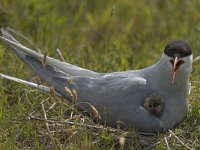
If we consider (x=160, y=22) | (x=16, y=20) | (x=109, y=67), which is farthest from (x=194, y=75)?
(x=160, y=22)

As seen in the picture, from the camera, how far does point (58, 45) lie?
255 inches

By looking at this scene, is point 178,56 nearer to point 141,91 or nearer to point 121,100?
point 141,91

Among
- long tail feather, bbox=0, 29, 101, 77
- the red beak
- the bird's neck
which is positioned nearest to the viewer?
the red beak

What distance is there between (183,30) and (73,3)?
4.90 feet

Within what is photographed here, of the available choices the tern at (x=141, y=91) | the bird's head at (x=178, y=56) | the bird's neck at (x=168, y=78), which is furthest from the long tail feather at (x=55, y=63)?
the bird's head at (x=178, y=56)

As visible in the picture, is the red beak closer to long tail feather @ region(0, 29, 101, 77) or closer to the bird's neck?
the bird's neck

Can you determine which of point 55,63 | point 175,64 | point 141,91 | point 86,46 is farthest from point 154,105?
point 86,46

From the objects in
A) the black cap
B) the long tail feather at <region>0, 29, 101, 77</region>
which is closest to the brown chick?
the black cap

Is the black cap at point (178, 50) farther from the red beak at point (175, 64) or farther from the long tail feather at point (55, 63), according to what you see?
the long tail feather at point (55, 63)

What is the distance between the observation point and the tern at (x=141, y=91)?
15.6 ft

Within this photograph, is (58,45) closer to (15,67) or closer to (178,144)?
Answer: (15,67)

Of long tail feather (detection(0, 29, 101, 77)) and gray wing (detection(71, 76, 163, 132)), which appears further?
long tail feather (detection(0, 29, 101, 77))

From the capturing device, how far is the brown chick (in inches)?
187

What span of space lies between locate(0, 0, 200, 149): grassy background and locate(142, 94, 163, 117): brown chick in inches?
6.8
